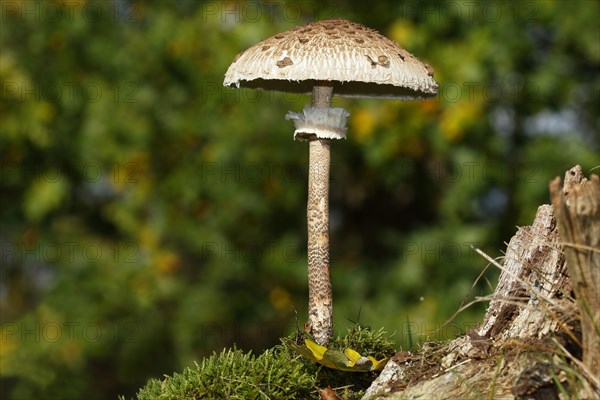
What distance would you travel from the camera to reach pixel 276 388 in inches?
136

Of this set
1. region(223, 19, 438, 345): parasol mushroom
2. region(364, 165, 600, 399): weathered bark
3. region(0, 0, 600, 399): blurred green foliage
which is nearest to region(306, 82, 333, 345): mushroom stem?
region(223, 19, 438, 345): parasol mushroom

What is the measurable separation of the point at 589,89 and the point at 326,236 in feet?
19.3

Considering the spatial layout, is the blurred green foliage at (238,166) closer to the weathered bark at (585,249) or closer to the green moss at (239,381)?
the green moss at (239,381)

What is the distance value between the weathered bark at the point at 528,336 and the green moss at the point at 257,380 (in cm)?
28

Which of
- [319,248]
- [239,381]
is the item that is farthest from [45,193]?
[239,381]

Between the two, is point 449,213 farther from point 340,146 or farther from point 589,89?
point 589,89

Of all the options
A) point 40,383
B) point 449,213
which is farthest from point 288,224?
point 40,383

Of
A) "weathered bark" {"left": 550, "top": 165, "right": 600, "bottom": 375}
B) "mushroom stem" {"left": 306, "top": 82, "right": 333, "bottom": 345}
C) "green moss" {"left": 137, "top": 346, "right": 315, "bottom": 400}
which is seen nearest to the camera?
"weathered bark" {"left": 550, "top": 165, "right": 600, "bottom": 375}

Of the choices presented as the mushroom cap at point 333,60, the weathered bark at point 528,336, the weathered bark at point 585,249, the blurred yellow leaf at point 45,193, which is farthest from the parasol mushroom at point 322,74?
the blurred yellow leaf at point 45,193

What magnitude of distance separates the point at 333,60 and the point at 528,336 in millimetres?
1499

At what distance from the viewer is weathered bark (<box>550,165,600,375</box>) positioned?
2.60 m

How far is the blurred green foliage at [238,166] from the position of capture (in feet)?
25.5

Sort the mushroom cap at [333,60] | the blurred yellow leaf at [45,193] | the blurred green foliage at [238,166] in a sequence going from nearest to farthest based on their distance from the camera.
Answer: the mushroom cap at [333,60] → the blurred green foliage at [238,166] → the blurred yellow leaf at [45,193]

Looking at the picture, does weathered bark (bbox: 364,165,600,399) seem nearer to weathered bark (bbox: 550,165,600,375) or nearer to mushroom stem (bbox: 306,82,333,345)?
weathered bark (bbox: 550,165,600,375)
